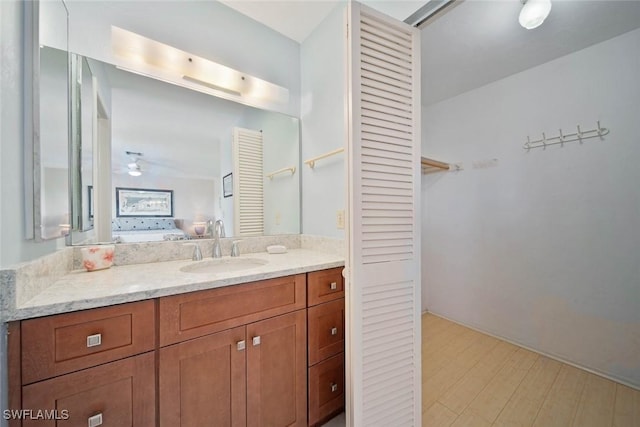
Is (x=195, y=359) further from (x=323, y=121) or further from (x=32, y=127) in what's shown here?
(x=323, y=121)

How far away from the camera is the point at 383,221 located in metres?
1.08

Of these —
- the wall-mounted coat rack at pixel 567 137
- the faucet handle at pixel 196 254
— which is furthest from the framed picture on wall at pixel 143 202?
the wall-mounted coat rack at pixel 567 137

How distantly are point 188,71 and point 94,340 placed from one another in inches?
60.2

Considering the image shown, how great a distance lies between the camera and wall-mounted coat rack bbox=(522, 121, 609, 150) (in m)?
1.75

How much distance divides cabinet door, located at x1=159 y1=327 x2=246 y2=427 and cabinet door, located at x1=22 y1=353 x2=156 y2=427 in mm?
53

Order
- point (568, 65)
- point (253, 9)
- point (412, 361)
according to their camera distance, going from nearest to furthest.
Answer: point (412, 361) → point (253, 9) → point (568, 65)

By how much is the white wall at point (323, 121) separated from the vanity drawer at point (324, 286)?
1.09 feet

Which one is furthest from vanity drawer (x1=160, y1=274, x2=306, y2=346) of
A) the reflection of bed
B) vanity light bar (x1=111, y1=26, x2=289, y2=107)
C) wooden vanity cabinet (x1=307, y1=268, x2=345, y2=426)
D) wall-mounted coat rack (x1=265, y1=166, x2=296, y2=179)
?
vanity light bar (x1=111, y1=26, x2=289, y2=107)

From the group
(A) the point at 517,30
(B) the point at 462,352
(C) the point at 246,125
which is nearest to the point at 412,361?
(B) the point at 462,352

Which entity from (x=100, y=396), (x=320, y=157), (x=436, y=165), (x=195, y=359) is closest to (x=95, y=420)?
(x=100, y=396)

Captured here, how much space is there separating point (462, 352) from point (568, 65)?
2517 mm

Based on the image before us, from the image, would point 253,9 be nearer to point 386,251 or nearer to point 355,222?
point 355,222

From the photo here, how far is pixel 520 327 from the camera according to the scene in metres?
2.13

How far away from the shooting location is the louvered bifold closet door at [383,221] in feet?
3.29
